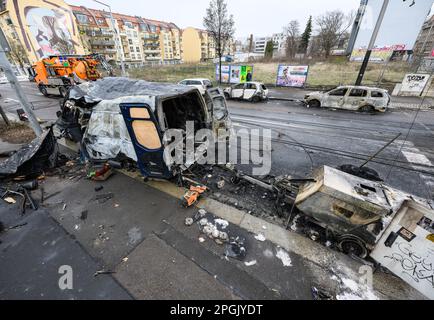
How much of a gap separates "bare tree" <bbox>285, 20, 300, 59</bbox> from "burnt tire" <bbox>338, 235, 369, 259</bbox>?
48497mm

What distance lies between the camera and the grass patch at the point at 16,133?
7.23 m

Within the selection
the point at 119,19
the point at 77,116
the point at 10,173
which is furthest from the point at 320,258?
the point at 119,19

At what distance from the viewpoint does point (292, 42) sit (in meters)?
46.4

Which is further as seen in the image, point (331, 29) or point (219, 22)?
point (331, 29)

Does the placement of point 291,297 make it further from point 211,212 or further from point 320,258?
point 211,212

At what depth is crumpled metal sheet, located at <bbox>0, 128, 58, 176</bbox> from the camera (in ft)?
15.7

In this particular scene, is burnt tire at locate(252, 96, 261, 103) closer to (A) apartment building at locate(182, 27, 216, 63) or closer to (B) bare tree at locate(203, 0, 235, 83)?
(B) bare tree at locate(203, 0, 235, 83)

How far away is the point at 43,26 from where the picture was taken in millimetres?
33438

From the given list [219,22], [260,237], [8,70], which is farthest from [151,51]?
[260,237]

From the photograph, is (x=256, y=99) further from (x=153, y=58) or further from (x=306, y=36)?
(x=153, y=58)

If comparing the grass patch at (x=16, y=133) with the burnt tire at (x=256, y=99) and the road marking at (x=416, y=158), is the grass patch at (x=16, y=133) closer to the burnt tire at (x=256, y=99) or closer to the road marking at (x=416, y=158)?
the burnt tire at (x=256, y=99)

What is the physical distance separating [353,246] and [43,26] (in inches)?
2068

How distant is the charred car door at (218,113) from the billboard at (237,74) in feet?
49.0

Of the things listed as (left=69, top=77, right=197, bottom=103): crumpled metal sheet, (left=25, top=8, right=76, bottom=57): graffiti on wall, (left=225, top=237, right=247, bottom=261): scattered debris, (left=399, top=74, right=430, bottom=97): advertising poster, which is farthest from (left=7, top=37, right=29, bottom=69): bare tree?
(left=399, top=74, right=430, bottom=97): advertising poster
